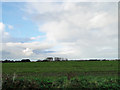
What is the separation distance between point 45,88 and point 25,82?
1.02m

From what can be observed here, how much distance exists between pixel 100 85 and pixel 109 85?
40 centimetres

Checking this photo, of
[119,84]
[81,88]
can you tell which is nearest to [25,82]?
[81,88]

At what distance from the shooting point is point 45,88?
618 cm

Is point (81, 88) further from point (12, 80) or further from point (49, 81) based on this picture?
point (12, 80)

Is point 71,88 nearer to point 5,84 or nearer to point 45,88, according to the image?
point 45,88

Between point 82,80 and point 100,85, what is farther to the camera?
point 82,80

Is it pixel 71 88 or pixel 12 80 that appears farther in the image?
pixel 12 80

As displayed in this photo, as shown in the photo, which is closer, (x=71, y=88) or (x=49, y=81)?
(x=71, y=88)

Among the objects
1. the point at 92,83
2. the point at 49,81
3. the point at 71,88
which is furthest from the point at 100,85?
the point at 49,81

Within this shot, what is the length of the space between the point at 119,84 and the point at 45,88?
11.5ft

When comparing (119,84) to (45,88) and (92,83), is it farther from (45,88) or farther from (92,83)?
(45,88)

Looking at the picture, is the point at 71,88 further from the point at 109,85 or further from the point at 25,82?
the point at 25,82

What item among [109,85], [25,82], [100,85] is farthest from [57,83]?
[109,85]

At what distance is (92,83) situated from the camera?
646 centimetres
